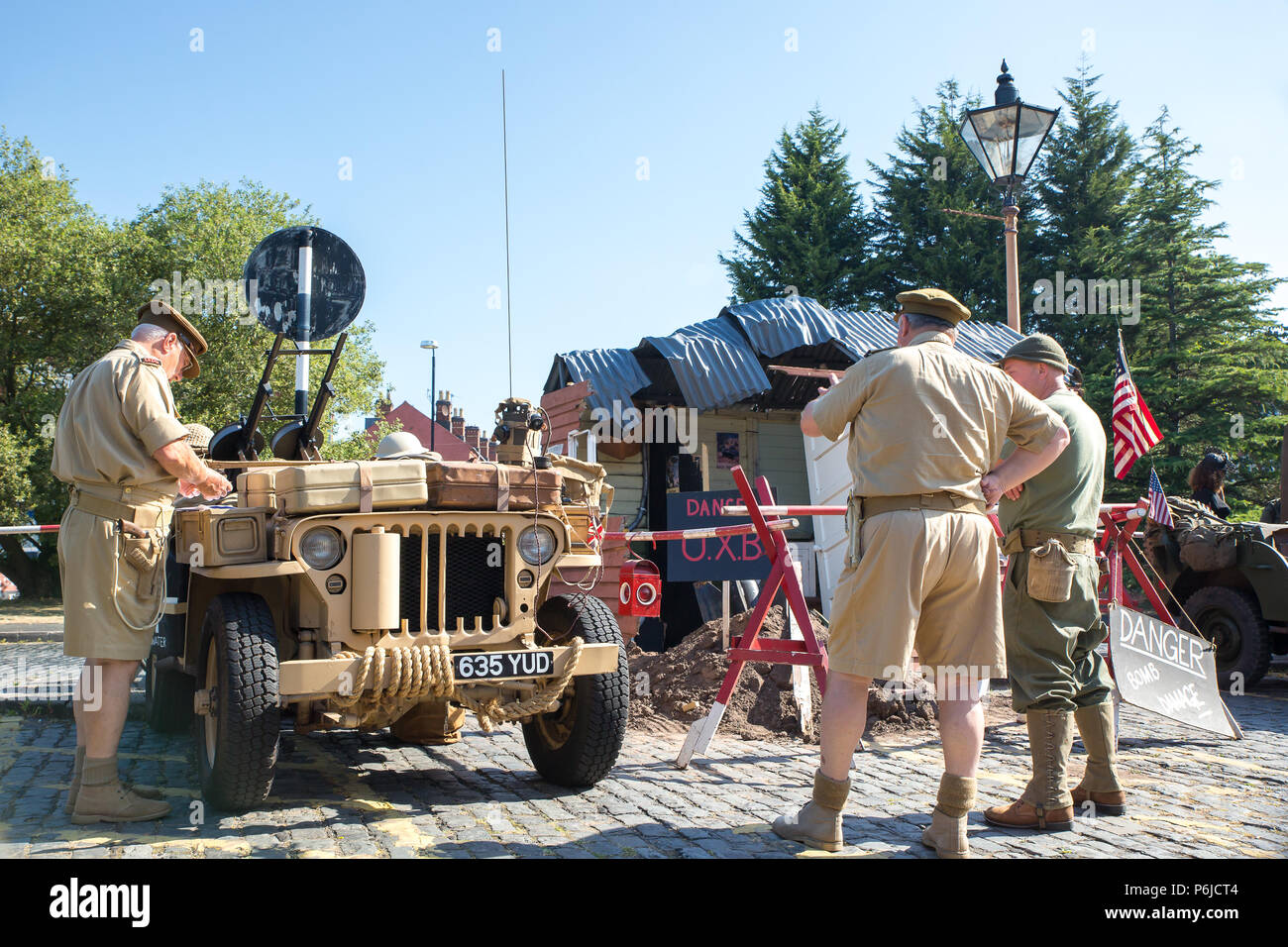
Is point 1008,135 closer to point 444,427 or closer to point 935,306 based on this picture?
point 935,306

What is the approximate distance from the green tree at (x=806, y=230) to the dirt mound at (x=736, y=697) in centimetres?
2261

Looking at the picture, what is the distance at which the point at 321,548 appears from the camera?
14.1 ft

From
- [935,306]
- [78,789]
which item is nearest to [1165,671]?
[935,306]

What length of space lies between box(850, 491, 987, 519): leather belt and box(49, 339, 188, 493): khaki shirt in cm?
289

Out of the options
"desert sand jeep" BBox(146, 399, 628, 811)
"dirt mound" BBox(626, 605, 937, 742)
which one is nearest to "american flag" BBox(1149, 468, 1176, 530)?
"dirt mound" BBox(626, 605, 937, 742)

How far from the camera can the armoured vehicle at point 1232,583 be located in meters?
8.59

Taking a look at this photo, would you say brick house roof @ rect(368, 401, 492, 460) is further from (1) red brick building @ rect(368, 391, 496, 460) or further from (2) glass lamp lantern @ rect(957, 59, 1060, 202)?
(2) glass lamp lantern @ rect(957, 59, 1060, 202)

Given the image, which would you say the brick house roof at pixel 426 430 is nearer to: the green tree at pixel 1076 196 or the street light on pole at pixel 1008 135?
the green tree at pixel 1076 196

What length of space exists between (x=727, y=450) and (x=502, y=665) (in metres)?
9.88

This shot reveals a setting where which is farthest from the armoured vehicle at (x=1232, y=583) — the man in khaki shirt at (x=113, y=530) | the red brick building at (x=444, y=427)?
the red brick building at (x=444, y=427)

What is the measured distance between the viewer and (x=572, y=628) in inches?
192

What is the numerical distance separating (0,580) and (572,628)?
1530cm
